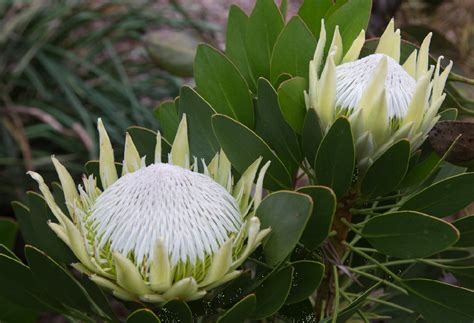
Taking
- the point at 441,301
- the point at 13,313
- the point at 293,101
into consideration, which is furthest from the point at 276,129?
the point at 13,313

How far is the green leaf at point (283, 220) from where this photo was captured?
0.55 m

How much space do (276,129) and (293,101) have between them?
4 cm

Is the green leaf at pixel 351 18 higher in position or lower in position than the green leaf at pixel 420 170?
higher

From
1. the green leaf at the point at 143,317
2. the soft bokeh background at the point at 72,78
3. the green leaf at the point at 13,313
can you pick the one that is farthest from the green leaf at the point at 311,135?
the soft bokeh background at the point at 72,78

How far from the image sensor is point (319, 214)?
0.59m

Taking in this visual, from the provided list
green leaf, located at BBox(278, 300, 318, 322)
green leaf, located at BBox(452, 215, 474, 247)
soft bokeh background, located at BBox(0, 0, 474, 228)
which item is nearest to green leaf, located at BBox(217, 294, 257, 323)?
green leaf, located at BBox(278, 300, 318, 322)

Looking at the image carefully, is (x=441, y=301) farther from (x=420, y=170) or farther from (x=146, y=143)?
(x=146, y=143)

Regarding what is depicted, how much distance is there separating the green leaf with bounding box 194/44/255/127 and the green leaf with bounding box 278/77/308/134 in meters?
0.06

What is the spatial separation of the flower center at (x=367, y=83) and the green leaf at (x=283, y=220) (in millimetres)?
129

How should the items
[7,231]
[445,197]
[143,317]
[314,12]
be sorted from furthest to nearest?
1. [7,231]
2. [314,12]
3. [445,197]
4. [143,317]

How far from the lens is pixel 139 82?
3.34 meters

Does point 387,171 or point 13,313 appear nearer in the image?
point 387,171

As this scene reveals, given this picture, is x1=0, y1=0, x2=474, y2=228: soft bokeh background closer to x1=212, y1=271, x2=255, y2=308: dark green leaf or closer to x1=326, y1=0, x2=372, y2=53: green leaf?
x1=326, y1=0, x2=372, y2=53: green leaf

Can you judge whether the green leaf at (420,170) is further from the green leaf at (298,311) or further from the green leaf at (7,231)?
the green leaf at (7,231)
